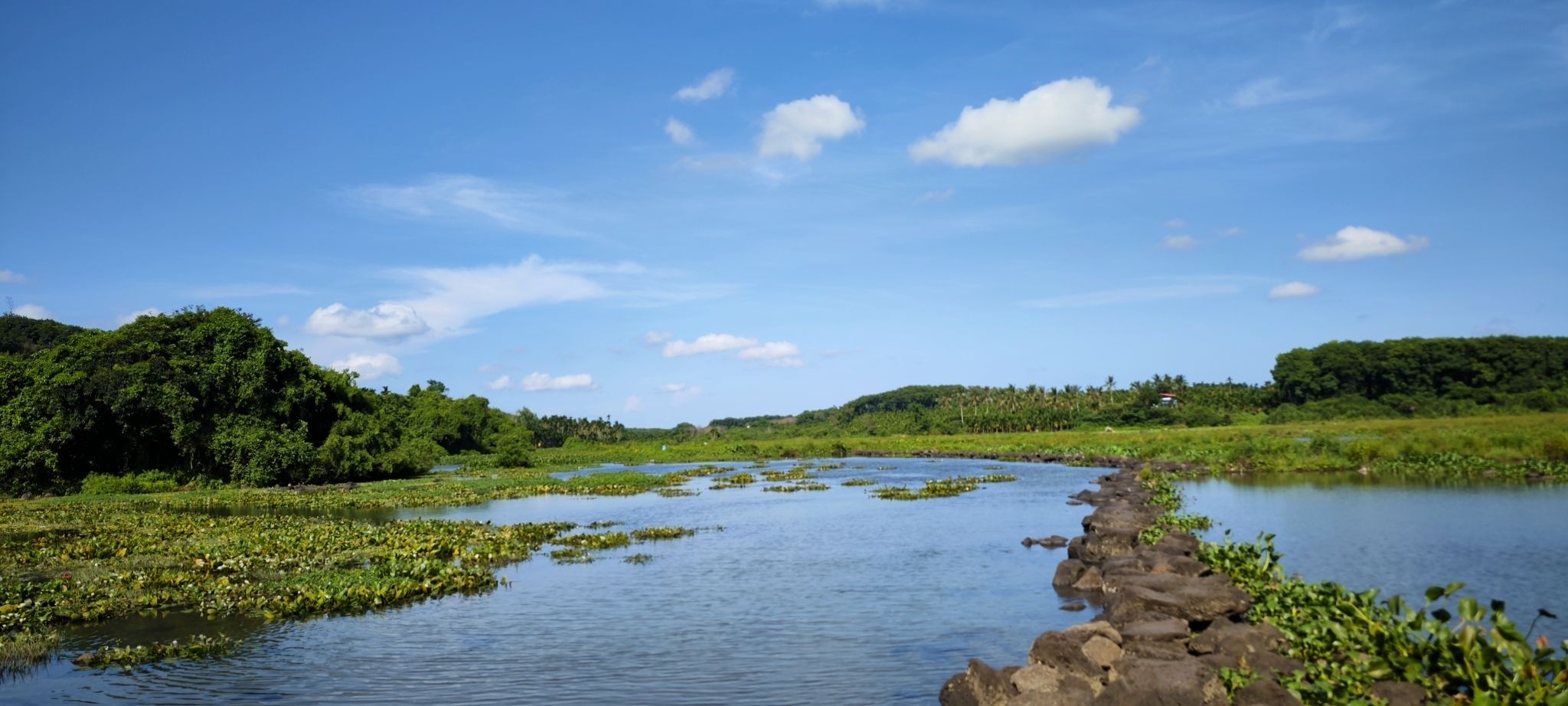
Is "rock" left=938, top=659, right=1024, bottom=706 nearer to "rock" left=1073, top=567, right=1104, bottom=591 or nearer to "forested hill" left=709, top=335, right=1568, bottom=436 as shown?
"rock" left=1073, top=567, right=1104, bottom=591

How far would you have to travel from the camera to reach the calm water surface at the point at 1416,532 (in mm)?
17344

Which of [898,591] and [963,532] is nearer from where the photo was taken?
[898,591]

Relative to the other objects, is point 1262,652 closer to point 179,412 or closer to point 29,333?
point 179,412

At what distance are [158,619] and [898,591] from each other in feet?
43.7

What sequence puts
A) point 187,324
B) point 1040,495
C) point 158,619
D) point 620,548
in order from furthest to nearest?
1. point 187,324
2. point 1040,495
3. point 620,548
4. point 158,619

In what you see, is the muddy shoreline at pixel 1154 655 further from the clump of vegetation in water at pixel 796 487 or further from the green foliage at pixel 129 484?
the green foliage at pixel 129 484

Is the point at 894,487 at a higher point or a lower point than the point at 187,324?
lower

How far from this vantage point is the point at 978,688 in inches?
417

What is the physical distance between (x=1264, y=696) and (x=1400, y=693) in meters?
1.12

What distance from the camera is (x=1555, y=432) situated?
43625 mm

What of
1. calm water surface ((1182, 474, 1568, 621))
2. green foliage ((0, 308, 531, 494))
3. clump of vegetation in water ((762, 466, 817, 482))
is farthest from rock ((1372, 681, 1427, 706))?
green foliage ((0, 308, 531, 494))

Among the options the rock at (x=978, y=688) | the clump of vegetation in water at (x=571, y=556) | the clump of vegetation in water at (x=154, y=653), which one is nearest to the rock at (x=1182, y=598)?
the rock at (x=978, y=688)

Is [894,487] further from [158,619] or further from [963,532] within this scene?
[158,619]

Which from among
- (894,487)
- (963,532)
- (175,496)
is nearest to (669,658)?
(963,532)
